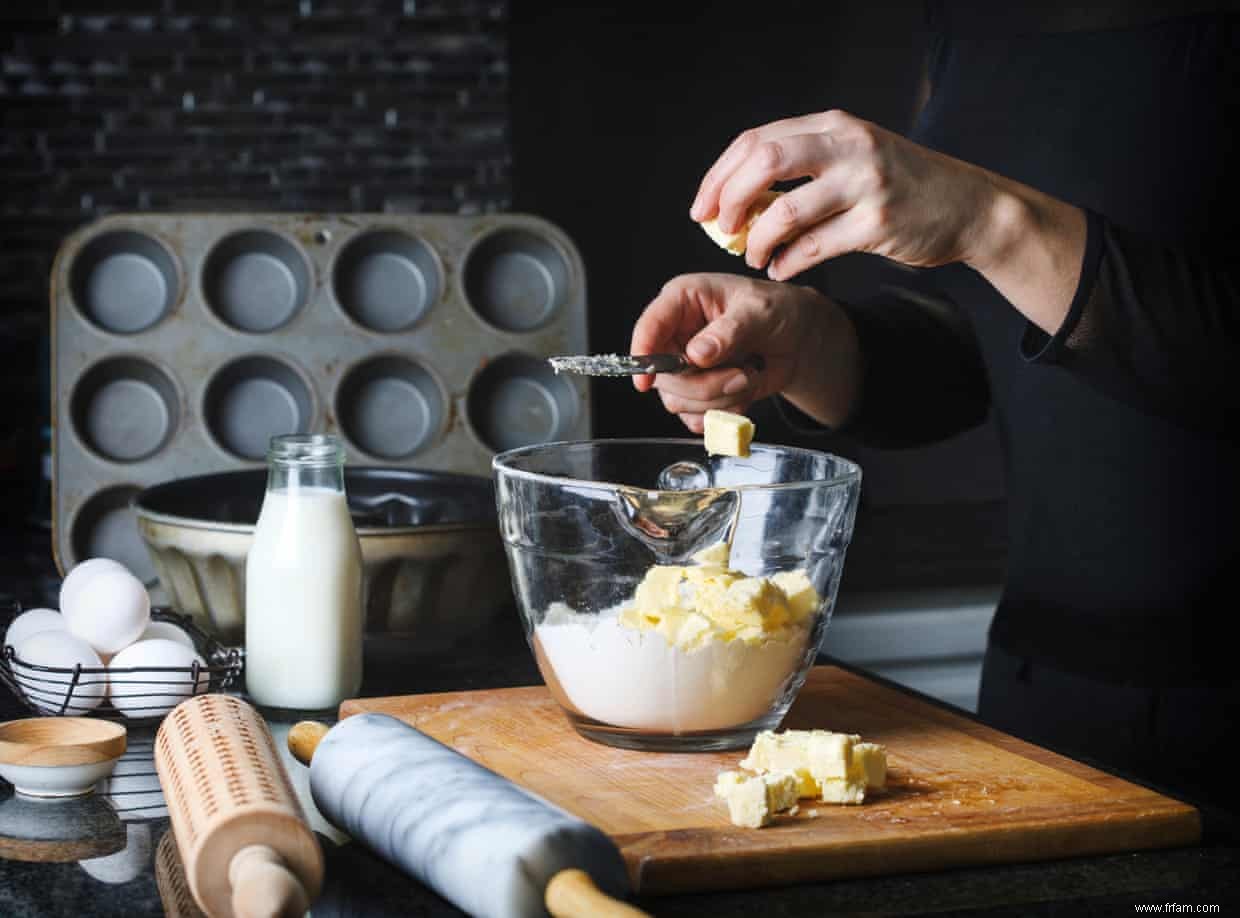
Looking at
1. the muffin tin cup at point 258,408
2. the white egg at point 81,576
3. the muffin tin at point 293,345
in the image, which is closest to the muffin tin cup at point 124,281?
the muffin tin at point 293,345

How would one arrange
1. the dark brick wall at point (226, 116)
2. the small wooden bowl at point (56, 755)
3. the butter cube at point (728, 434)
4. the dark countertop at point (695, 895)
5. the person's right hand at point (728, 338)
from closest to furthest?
the dark countertop at point (695, 895)
the small wooden bowl at point (56, 755)
the butter cube at point (728, 434)
the person's right hand at point (728, 338)
the dark brick wall at point (226, 116)

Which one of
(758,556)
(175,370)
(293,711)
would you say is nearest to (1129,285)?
(758,556)

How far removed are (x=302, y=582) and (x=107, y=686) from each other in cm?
16

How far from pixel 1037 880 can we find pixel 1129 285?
1.53ft

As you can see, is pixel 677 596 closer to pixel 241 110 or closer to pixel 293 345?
pixel 293 345

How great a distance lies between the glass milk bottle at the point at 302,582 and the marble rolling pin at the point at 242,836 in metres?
0.32

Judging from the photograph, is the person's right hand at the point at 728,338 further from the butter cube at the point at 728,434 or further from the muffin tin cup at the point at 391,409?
the muffin tin cup at the point at 391,409

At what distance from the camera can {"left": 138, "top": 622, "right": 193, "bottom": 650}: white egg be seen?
117cm

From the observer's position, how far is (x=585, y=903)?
0.69m

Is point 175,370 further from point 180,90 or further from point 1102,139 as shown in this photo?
point 1102,139

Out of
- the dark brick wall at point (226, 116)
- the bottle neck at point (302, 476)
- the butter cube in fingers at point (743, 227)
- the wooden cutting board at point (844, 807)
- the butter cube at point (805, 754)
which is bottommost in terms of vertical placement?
the wooden cutting board at point (844, 807)

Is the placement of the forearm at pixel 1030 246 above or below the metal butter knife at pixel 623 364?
above

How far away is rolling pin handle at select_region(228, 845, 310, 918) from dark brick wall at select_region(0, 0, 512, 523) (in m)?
1.76

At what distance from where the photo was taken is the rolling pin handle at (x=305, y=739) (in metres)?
0.99
